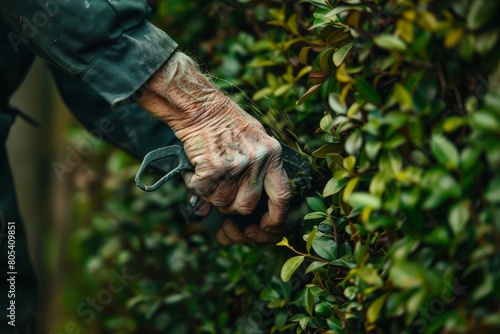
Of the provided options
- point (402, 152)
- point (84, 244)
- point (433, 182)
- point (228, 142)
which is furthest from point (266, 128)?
point (84, 244)

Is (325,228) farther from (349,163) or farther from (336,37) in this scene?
(336,37)

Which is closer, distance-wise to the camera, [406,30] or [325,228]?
[406,30]

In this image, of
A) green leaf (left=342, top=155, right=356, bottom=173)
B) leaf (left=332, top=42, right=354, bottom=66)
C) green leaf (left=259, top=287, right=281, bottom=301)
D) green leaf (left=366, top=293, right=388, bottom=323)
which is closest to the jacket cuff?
leaf (left=332, top=42, right=354, bottom=66)

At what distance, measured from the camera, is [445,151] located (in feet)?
3.20

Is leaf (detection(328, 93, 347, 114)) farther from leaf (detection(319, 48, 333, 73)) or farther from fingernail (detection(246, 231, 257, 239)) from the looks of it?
fingernail (detection(246, 231, 257, 239))

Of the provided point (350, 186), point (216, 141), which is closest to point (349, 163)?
point (350, 186)

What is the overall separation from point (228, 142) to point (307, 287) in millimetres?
376

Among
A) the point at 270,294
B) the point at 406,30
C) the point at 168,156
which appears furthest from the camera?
the point at 270,294

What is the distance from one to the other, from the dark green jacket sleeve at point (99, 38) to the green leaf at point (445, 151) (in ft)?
2.33

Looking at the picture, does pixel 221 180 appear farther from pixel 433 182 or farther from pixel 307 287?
pixel 433 182

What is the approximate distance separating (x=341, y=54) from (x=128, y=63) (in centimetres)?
50

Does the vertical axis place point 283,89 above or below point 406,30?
below

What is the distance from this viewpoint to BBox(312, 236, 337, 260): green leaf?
1.33 meters

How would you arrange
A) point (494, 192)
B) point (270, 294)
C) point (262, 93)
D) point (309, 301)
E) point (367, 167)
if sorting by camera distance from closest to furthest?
point (494, 192)
point (367, 167)
point (309, 301)
point (270, 294)
point (262, 93)
